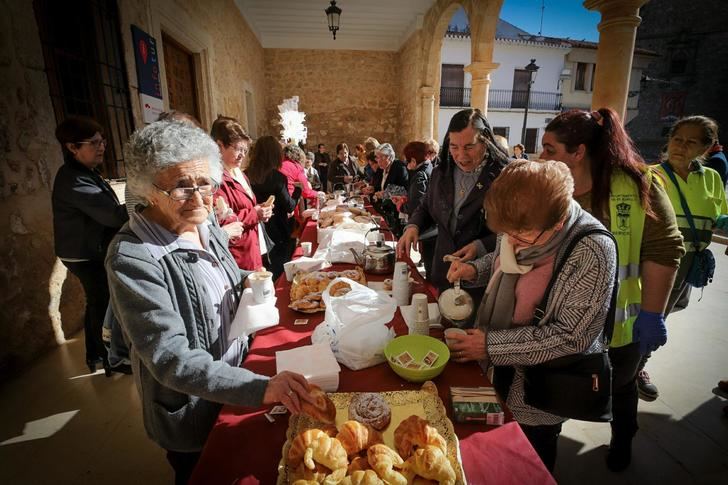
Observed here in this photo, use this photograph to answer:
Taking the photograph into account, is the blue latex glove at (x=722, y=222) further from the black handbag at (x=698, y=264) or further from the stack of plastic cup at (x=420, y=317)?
the stack of plastic cup at (x=420, y=317)

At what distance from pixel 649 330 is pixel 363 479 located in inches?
63.9

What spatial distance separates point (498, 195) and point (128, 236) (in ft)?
4.06

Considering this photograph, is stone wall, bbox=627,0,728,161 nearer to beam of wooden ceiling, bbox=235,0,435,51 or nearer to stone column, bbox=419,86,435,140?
beam of wooden ceiling, bbox=235,0,435,51

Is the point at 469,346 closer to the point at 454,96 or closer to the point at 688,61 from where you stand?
the point at 454,96

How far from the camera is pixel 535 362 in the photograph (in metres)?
1.23

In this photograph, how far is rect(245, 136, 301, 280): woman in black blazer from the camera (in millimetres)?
3438

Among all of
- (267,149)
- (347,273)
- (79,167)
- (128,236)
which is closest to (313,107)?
(267,149)

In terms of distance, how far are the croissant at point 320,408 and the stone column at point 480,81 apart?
6.56m

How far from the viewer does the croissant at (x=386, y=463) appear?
0.82 metres

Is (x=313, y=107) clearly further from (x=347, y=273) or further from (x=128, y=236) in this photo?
(x=128, y=236)

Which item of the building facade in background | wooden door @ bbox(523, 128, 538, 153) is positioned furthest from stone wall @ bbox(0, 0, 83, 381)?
wooden door @ bbox(523, 128, 538, 153)

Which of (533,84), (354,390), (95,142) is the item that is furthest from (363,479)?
(533,84)

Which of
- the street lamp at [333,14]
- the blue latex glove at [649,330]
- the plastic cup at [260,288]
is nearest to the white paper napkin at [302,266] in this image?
the plastic cup at [260,288]

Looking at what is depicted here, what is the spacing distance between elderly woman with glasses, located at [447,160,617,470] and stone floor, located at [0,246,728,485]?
1.15 meters
